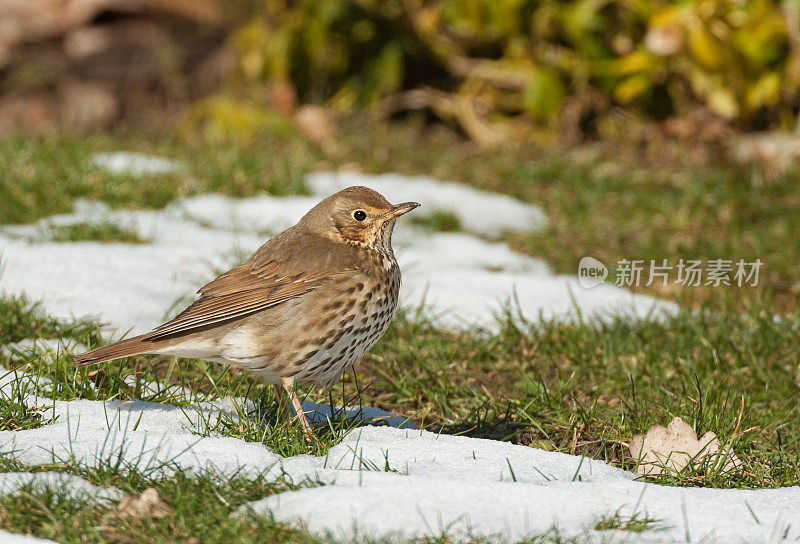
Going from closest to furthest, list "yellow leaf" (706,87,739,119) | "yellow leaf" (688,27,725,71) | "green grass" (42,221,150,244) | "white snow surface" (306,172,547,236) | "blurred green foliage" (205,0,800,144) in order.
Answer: "green grass" (42,221,150,244)
"white snow surface" (306,172,547,236)
"yellow leaf" (688,27,725,71)
"blurred green foliage" (205,0,800,144)
"yellow leaf" (706,87,739,119)

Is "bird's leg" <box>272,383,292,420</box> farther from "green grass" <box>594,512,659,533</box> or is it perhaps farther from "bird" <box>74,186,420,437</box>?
"green grass" <box>594,512,659,533</box>

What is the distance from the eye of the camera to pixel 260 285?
4.39 metres

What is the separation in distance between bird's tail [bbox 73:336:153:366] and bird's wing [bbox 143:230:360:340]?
13cm

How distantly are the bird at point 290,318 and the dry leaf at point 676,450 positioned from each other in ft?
4.15

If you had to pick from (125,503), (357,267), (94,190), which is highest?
(94,190)

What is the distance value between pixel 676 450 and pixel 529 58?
660 cm

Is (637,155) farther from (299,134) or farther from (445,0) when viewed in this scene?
(299,134)

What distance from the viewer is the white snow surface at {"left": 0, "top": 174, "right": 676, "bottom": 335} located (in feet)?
18.3

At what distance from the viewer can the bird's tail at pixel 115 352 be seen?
3992 mm

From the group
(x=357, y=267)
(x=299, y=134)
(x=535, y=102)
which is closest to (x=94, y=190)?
(x=299, y=134)

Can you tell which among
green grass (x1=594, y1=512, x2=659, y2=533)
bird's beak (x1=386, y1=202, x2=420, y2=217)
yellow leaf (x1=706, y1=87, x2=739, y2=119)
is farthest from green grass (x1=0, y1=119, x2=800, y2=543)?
bird's beak (x1=386, y1=202, x2=420, y2=217)

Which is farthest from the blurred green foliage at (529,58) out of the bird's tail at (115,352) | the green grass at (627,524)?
the green grass at (627,524)

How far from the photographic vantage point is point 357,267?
443cm

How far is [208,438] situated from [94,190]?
160 inches
